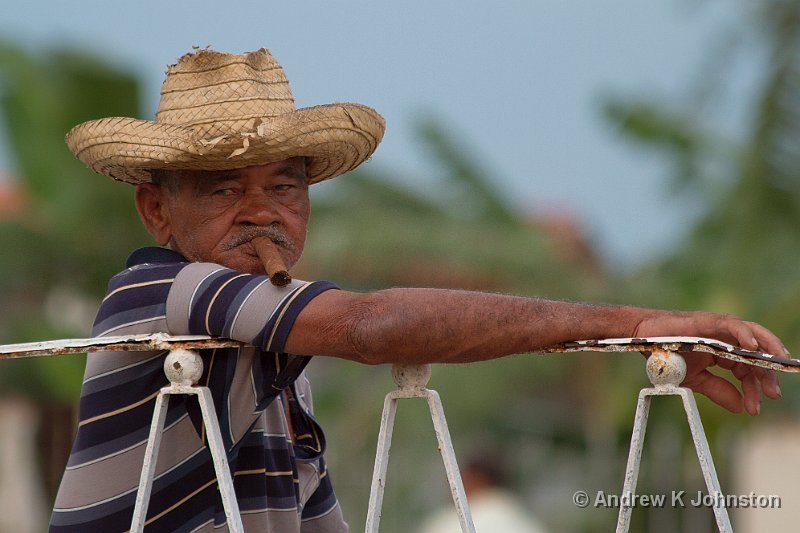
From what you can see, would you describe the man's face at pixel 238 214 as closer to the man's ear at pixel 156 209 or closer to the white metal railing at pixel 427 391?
the man's ear at pixel 156 209

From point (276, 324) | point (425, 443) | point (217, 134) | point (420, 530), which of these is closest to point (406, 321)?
point (276, 324)

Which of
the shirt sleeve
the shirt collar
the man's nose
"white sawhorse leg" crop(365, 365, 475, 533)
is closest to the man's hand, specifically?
"white sawhorse leg" crop(365, 365, 475, 533)

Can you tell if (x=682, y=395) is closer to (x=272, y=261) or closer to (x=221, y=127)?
(x=272, y=261)

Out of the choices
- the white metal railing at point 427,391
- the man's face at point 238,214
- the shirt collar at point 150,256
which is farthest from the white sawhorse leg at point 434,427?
the shirt collar at point 150,256

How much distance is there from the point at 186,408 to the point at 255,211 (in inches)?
17.1

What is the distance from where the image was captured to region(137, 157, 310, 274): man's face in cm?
271

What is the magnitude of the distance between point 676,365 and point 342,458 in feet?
31.0

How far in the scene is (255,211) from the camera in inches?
107

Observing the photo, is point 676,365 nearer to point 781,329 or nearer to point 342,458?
point 781,329

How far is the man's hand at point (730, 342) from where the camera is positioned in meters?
2.15

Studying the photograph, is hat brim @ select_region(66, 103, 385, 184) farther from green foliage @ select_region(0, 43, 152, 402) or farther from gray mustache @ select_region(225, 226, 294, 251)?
green foliage @ select_region(0, 43, 152, 402)

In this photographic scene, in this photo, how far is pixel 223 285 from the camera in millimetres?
2402

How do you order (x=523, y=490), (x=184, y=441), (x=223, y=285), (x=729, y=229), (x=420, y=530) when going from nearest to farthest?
1. (x=223, y=285)
2. (x=184, y=441)
3. (x=729, y=229)
4. (x=420, y=530)
5. (x=523, y=490)

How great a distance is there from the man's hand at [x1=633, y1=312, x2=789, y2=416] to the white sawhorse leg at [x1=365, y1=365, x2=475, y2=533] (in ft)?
1.25
